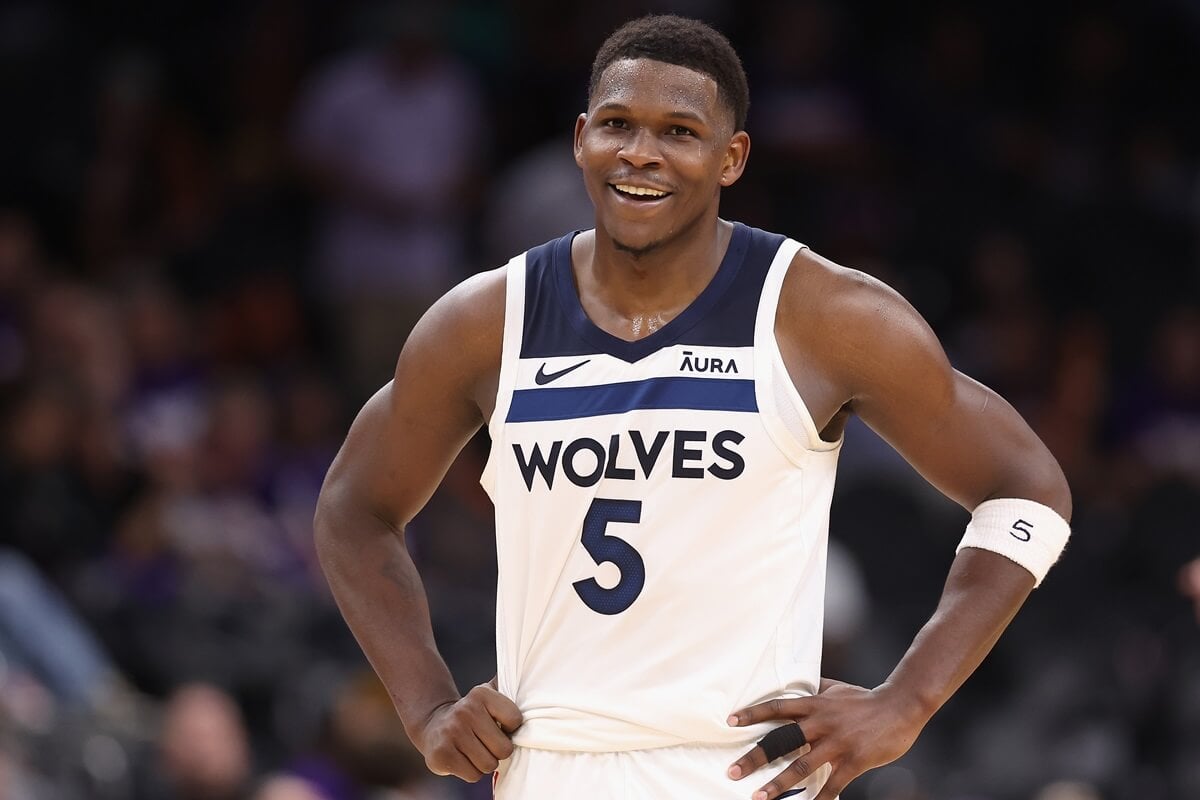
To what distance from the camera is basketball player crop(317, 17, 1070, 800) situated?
371 cm

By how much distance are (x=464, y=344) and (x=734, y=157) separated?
66 centimetres

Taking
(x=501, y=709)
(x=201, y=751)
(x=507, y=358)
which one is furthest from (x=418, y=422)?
(x=201, y=751)

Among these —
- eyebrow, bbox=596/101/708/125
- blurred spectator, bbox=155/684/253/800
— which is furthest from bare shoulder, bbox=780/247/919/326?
blurred spectator, bbox=155/684/253/800

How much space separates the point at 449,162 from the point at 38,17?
2.69m

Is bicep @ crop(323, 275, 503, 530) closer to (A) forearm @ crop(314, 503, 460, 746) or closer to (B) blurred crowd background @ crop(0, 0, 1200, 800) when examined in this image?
(A) forearm @ crop(314, 503, 460, 746)

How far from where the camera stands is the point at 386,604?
4141 mm

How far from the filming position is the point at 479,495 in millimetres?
9938

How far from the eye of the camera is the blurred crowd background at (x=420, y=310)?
831 centimetres

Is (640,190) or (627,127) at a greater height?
(627,127)

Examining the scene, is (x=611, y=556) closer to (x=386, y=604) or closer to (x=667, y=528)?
(x=667, y=528)

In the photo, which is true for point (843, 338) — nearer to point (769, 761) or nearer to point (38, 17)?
point (769, 761)

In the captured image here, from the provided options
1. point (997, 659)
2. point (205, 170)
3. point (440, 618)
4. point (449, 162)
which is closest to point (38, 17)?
point (205, 170)

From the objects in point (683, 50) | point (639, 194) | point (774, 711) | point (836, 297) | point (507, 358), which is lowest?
point (774, 711)

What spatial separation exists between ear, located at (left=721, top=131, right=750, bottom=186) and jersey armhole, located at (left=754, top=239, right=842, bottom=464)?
1.00ft
